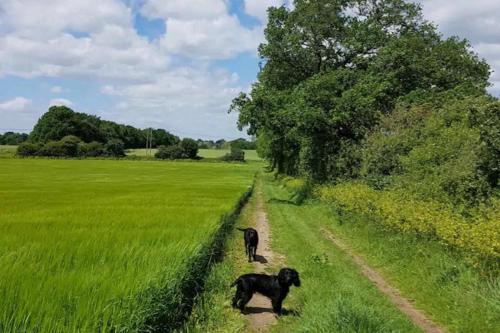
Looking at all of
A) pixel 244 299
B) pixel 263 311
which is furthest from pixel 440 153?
pixel 244 299

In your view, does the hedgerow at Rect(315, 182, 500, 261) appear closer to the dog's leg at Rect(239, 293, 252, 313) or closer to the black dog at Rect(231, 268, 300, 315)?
the black dog at Rect(231, 268, 300, 315)

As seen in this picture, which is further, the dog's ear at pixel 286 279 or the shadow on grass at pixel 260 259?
the shadow on grass at pixel 260 259

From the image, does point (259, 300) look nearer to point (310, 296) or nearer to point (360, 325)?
point (310, 296)

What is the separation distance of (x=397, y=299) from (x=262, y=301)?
277cm

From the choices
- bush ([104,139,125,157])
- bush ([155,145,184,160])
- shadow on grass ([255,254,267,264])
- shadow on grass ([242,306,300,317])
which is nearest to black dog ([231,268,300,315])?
shadow on grass ([242,306,300,317])

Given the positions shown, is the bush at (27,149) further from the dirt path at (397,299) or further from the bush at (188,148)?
the dirt path at (397,299)

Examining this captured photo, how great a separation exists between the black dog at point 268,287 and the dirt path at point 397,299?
220cm

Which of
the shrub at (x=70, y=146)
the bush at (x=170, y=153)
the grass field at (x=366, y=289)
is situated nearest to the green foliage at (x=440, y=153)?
Result: the grass field at (x=366, y=289)

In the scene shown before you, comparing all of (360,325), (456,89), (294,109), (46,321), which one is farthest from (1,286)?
(456,89)

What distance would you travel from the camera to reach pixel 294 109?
26.9 m

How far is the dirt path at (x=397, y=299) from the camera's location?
25.5 ft

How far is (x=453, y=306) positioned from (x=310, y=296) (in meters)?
2.64

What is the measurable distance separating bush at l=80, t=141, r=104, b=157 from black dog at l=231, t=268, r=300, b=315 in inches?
4408

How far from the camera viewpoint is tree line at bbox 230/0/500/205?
67.4 feet
